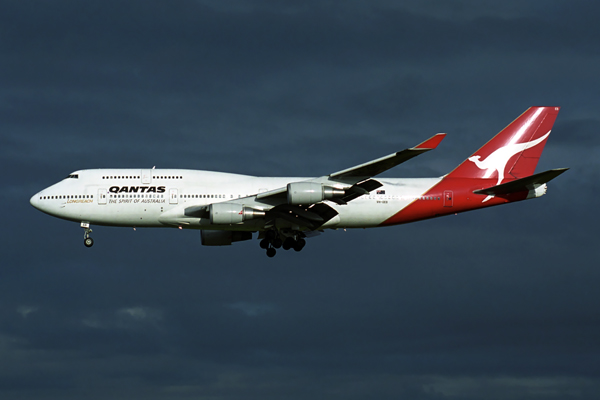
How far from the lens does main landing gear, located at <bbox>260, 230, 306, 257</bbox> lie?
4794 cm

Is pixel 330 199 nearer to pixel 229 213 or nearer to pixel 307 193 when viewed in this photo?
pixel 307 193

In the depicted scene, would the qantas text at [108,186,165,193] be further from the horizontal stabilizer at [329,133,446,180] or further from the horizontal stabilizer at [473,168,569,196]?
the horizontal stabilizer at [473,168,569,196]

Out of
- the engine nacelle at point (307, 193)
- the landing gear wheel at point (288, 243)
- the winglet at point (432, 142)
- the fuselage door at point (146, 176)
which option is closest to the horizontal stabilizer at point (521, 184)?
the winglet at point (432, 142)

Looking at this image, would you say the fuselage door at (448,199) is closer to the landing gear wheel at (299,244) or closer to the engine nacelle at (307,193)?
the engine nacelle at (307,193)

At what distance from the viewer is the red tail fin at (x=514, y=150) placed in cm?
5009

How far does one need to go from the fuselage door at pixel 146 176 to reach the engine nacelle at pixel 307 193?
916 centimetres

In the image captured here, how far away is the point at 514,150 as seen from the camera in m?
51.3

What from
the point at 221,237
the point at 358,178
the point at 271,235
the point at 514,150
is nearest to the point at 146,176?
the point at 221,237

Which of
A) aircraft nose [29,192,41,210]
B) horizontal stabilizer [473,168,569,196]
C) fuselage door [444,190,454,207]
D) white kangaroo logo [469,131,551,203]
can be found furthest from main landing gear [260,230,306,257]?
aircraft nose [29,192,41,210]

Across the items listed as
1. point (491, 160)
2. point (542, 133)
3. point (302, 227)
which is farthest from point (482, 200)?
point (302, 227)

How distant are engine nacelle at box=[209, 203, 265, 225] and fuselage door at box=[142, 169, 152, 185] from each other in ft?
16.1

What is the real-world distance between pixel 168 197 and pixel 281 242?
755 cm

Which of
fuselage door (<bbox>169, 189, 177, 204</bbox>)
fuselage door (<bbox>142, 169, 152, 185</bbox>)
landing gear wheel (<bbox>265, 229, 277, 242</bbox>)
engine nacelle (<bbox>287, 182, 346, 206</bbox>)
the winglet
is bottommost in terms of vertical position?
landing gear wheel (<bbox>265, 229, 277, 242</bbox>)

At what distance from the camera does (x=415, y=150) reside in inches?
1545
